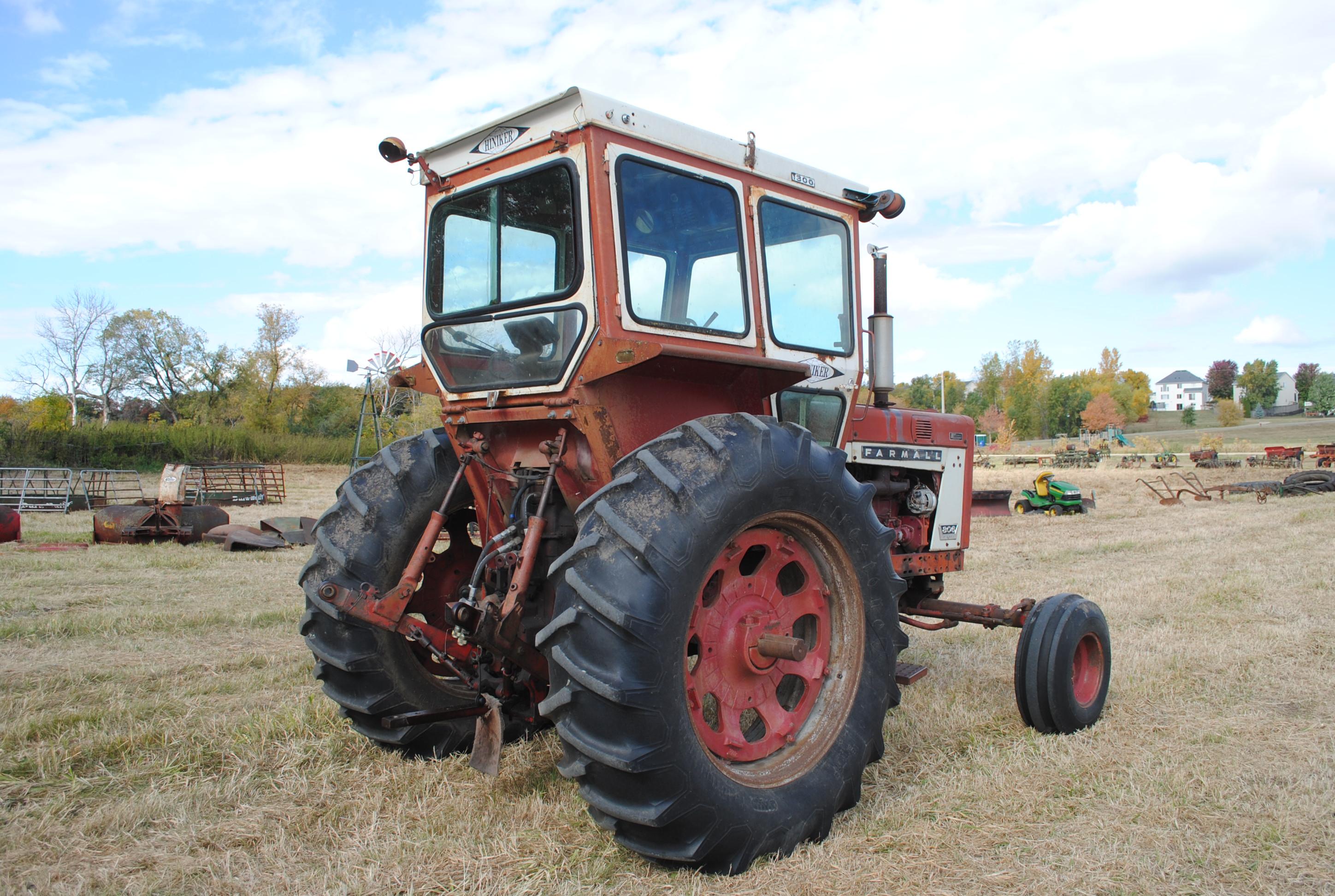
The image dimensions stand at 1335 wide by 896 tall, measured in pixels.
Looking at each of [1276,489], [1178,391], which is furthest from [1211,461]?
[1178,391]

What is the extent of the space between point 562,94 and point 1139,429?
88.0m

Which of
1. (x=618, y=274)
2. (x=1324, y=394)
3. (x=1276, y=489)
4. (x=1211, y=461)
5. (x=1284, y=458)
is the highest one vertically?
(x=1324, y=394)

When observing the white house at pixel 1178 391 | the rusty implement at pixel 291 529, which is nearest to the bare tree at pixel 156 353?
the rusty implement at pixel 291 529

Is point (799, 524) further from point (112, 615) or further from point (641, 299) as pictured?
point (112, 615)

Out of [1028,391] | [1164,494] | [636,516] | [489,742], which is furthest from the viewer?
[1028,391]

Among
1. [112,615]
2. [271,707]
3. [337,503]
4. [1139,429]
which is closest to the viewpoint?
[337,503]

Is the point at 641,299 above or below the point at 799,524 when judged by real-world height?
above

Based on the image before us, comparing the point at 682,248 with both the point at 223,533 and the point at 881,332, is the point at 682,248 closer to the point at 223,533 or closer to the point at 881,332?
the point at 881,332

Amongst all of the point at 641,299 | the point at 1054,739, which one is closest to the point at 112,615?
the point at 641,299

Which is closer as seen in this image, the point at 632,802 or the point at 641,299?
the point at 632,802

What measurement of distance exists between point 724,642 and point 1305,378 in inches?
4928

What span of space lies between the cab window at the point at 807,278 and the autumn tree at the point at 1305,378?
11929 cm

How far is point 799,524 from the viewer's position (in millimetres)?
3432

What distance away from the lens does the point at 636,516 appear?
2893 mm
